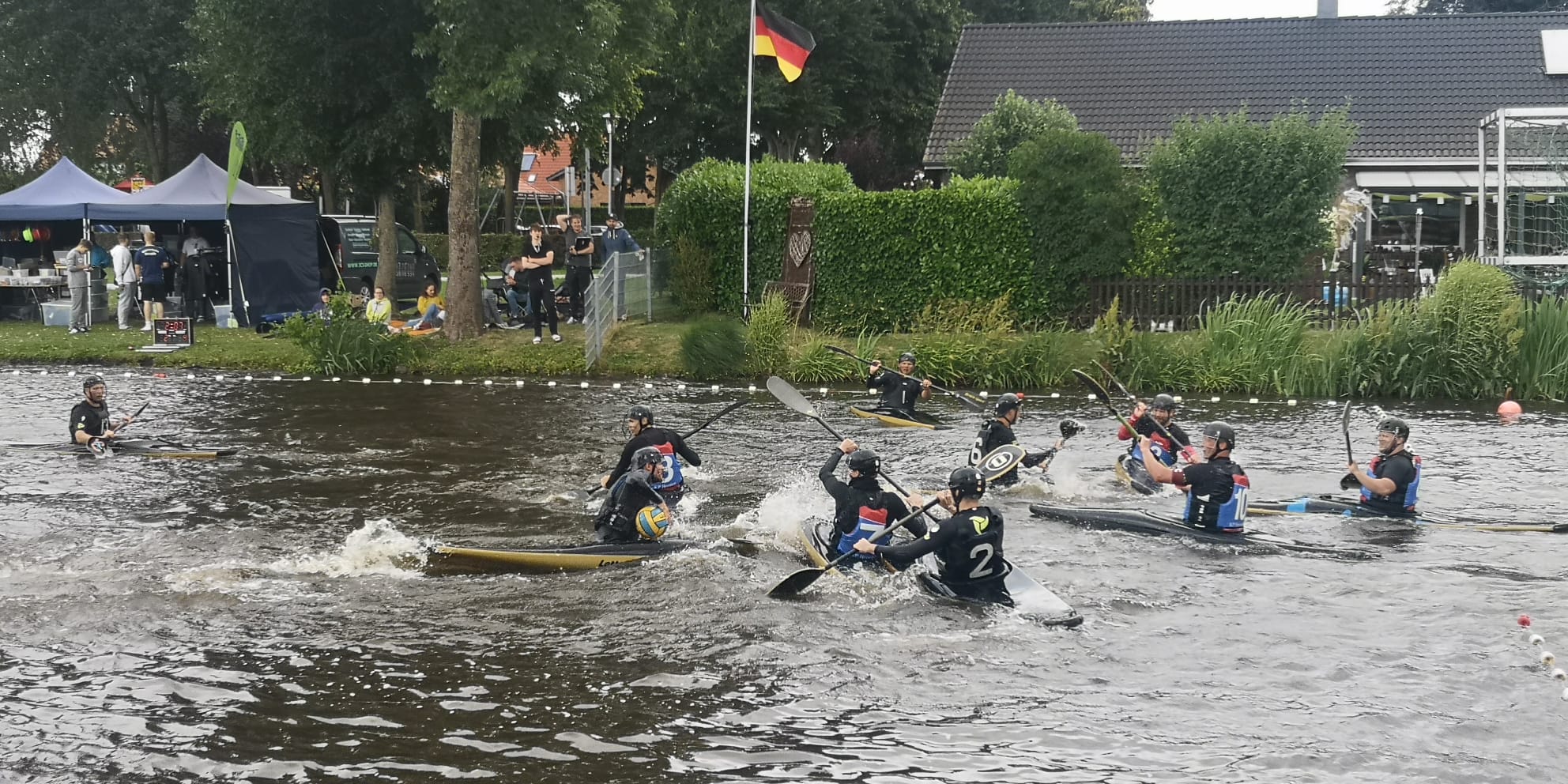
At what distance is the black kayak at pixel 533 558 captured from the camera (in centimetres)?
1179

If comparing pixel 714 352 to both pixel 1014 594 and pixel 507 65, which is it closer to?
pixel 507 65

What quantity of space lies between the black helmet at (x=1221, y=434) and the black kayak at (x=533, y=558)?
199 inches

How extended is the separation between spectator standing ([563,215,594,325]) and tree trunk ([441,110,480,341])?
1669mm

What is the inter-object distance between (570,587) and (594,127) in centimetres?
2046

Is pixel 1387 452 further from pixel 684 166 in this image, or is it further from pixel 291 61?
pixel 684 166

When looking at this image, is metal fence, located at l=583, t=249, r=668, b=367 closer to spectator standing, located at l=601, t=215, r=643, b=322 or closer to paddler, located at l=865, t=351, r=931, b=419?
spectator standing, located at l=601, t=215, r=643, b=322

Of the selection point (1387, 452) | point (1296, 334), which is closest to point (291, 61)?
point (1296, 334)

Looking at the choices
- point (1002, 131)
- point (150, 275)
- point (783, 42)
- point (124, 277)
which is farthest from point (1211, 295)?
point (124, 277)

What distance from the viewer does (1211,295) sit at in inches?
987

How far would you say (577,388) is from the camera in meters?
22.8

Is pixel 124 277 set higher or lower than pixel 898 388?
higher

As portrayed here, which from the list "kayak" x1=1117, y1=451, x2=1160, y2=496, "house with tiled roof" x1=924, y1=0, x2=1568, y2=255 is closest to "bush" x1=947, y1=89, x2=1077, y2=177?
"house with tiled roof" x1=924, y1=0, x2=1568, y2=255

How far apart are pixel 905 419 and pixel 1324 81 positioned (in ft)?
70.2

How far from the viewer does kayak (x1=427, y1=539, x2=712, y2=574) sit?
11781 mm
